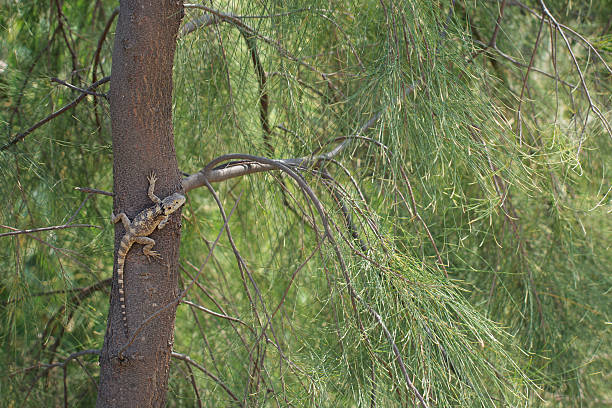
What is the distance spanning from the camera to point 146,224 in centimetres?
118

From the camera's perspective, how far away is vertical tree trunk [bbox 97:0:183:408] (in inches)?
48.4

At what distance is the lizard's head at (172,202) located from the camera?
1200 mm

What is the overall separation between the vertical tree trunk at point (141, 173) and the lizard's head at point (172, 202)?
3 cm

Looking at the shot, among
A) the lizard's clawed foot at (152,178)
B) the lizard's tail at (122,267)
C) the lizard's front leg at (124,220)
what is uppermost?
the lizard's clawed foot at (152,178)

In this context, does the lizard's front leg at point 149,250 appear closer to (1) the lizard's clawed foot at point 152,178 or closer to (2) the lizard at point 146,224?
(2) the lizard at point 146,224

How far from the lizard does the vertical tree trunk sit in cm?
1

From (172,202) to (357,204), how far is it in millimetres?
428

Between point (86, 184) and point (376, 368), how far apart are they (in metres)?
1.36

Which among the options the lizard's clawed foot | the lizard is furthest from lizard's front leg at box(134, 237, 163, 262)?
the lizard's clawed foot

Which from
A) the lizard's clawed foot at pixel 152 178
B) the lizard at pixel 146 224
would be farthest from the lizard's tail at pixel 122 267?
the lizard's clawed foot at pixel 152 178

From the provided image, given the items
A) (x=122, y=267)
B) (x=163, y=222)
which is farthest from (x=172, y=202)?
(x=122, y=267)

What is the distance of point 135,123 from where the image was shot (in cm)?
124

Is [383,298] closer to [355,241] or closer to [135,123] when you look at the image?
[355,241]

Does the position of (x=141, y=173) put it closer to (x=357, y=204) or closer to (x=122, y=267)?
(x=122, y=267)
